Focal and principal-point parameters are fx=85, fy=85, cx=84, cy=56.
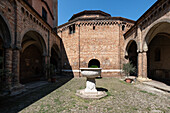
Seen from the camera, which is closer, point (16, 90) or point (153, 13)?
point (16, 90)

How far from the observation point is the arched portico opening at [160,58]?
35.8ft

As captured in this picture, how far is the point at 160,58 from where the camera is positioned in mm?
11805

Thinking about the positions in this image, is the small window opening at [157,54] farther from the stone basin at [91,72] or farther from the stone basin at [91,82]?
the stone basin at [91,72]

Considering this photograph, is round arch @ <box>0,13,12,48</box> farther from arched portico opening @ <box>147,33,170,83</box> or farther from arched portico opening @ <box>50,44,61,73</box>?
arched portico opening @ <box>147,33,170,83</box>

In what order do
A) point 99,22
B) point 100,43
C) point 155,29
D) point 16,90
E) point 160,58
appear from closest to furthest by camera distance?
point 16,90 → point 155,29 → point 160,58 → point 100,43 → point 99,22

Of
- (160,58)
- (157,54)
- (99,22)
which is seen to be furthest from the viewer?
(99,22)

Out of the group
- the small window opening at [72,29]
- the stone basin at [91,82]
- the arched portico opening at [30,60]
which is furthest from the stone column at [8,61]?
the small window opening at [72,29]

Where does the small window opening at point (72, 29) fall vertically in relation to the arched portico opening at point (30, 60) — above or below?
above

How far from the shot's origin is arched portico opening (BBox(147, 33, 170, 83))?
1092 centimetres

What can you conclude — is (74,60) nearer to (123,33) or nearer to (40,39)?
(40,39)

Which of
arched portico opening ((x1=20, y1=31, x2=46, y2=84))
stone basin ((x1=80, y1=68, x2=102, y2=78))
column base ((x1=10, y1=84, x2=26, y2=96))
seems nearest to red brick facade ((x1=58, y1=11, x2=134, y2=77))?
arched portico opening ((x1=20, y1=31, x2=46, y2=84))

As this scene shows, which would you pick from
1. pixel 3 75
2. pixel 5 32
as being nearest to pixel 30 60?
pixel 5 32

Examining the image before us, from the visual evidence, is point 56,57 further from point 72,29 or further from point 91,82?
point 91,82

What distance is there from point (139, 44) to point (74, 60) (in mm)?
9290
